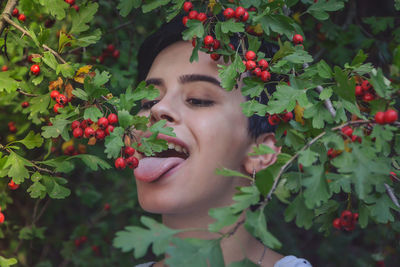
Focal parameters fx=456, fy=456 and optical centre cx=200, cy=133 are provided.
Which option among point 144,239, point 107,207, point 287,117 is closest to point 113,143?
point 144,239

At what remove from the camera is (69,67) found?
6.48 ft

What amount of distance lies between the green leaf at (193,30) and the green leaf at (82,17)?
1.89ft

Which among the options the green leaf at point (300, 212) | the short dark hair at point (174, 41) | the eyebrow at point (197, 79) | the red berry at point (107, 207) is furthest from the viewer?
the red berry at point (107, 207)

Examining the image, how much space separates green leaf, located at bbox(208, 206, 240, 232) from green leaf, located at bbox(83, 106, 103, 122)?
0.65m

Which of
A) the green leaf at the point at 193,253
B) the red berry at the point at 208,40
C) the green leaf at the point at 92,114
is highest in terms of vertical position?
the red berry at the point at 208,40

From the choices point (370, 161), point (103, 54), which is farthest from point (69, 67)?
point (370, 161)

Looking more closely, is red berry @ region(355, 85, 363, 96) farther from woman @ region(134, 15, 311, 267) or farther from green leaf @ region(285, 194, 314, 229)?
woman @ region(134, 15, 311, 267)

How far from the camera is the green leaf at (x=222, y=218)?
4.71 feet

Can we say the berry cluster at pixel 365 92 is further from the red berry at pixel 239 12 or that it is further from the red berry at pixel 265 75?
the red berry at pixel 239 12

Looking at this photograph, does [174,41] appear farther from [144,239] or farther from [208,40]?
[144,239]

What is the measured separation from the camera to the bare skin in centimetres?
206

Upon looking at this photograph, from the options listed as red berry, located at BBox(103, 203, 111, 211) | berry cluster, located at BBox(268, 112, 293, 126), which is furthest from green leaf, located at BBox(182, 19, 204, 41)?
red berry, located at BBox(103, 203, 111, 211)

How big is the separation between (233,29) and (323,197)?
0.78m

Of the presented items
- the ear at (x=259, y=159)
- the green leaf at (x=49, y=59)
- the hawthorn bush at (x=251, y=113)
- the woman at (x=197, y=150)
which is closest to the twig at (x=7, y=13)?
the hawthorn bush at (x=251, y=113)
